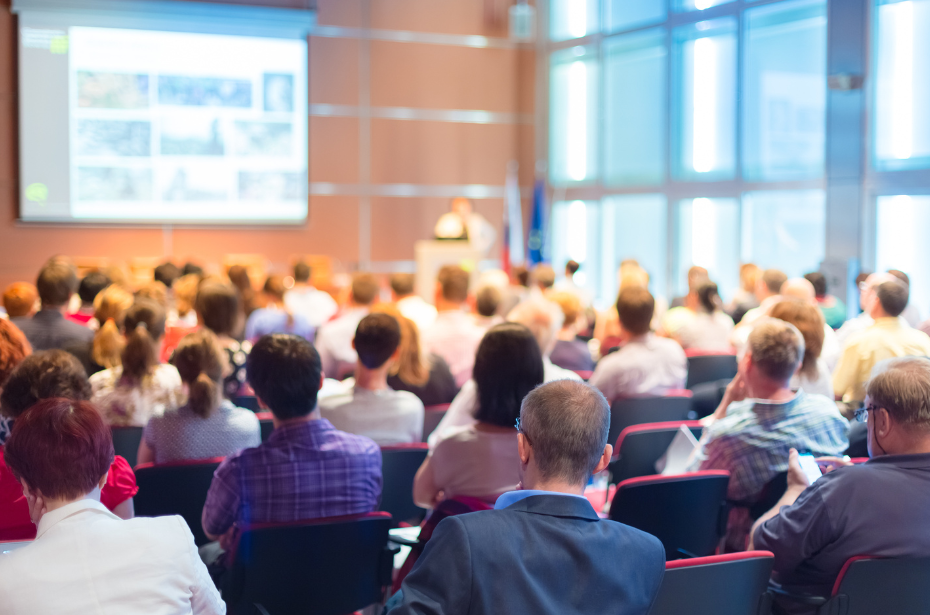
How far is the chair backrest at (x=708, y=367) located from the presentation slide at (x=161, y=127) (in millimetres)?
6614

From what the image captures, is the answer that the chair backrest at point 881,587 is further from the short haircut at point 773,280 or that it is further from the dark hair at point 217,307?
the short haircut at point 773,280

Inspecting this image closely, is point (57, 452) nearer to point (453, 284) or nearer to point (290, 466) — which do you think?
point (290, 466)

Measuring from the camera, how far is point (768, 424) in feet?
9.71

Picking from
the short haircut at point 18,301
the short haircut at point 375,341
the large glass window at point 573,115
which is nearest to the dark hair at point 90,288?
the short haircut at point 18,301

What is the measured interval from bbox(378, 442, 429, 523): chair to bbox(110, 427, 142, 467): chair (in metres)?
1.01

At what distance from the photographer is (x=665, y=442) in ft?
12.6

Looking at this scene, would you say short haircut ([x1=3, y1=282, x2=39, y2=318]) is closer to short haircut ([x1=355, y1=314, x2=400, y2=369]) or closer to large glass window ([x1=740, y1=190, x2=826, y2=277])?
short haircut ([x1=355, y1=314, x2=400, y2=369])

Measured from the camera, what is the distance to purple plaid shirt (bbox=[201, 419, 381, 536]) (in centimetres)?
260

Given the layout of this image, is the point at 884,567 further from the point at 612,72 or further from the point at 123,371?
the point at 612,72

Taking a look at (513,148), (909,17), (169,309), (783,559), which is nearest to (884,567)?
(783,559)

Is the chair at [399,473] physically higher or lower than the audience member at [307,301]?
lower

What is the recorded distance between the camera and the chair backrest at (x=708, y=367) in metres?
5.63

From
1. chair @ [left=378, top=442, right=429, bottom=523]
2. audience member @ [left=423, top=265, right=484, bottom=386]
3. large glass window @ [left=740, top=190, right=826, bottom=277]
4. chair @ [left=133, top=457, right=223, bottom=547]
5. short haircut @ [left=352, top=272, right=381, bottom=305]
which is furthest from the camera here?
large glass window @ [left=740, top=190, right=826, bottom=277]

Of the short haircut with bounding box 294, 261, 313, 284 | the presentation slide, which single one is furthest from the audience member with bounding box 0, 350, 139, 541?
the presentation slide
